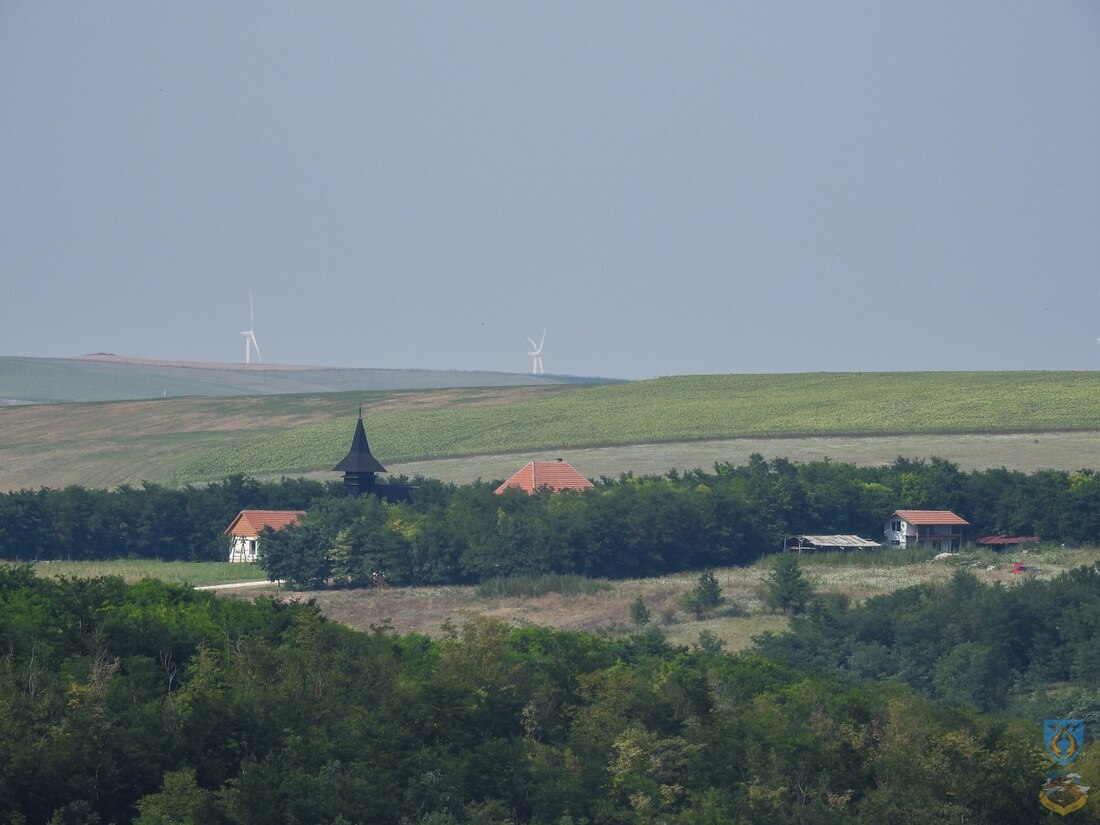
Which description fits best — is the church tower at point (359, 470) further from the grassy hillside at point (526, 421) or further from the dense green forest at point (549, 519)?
the grassy hillside at point (526, 421)

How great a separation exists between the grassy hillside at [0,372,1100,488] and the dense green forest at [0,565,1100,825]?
8030 centimetres

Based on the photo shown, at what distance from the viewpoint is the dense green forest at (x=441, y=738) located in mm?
44625

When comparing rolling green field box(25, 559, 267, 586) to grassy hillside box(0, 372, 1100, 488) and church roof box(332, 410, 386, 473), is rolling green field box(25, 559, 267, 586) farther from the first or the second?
grassy hillside box(0, 372, 1100, 488)

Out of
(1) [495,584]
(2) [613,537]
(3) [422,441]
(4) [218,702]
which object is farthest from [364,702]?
(3) [422,441]

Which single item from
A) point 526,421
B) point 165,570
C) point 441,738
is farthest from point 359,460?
point 441,738

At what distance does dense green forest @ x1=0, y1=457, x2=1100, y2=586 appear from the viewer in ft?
351

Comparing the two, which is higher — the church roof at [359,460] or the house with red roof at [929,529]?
the church roof at [359,460]

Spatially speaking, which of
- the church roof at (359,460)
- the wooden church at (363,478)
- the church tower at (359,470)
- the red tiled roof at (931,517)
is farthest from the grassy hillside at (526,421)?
the church tower at (359,470)

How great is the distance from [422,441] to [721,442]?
88.5 feet

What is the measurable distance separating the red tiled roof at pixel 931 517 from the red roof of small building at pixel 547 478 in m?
22.1

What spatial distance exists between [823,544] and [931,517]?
764 cm

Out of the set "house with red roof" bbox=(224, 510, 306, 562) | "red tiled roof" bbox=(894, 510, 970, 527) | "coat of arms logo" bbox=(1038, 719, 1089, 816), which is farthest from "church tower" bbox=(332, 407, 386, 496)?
"coat of arms logo" bbox=(1038, 719, 1089, 816)

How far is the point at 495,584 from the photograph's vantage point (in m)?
102

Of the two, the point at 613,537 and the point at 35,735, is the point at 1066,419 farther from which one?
the point at 35,735
